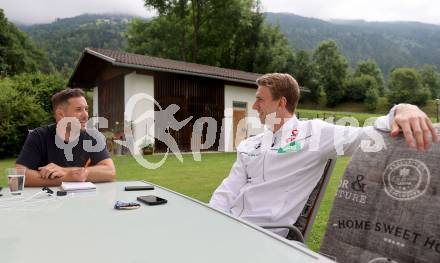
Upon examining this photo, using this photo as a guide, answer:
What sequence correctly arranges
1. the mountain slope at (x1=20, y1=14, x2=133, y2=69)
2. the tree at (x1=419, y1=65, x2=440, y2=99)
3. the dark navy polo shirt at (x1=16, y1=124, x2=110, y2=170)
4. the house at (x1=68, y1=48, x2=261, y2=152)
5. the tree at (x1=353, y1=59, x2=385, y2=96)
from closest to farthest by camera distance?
the dark navy polo shirt at (x1=16, y1=124, x2=110, y2=170) < the house at (x1=68, y1=48, x2=261, y2=152) < the mountain slope at (x1=20, y1=14, x2=133, y2=69) < the tree at (x1=353, y1=59, x2=385, y2=96) < the tree at (x1=419, y1=65, x2=440, y2=99)

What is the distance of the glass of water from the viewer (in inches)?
86.7

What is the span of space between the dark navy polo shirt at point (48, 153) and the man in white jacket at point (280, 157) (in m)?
1.14

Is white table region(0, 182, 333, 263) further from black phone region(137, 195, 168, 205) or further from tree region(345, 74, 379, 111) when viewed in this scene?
tree region(345, 74, 379, 111)

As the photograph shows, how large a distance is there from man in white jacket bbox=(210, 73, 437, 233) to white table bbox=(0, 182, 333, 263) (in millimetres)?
506

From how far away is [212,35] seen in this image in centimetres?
2983

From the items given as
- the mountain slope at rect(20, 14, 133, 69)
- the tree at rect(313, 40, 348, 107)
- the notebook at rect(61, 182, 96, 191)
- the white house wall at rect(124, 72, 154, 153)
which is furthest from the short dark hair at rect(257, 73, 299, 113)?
the mountain slope at rect(20, 14, 133, 69)

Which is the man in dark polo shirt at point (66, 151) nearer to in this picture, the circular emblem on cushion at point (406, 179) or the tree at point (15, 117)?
the circular emblem on cushion at point (406, 179)

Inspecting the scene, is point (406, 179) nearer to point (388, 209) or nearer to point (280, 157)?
point (388, 209)

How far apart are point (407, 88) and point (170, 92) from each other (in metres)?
54.7

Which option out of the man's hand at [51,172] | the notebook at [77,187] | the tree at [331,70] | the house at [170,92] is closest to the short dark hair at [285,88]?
the notebook at [77,187]

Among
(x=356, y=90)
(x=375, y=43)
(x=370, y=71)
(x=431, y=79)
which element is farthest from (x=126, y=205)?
(x=375, y=43)

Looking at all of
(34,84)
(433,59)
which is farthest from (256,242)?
(433,59)

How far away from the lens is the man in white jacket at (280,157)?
81.7 inches

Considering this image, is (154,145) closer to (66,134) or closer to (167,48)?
(66,134)
